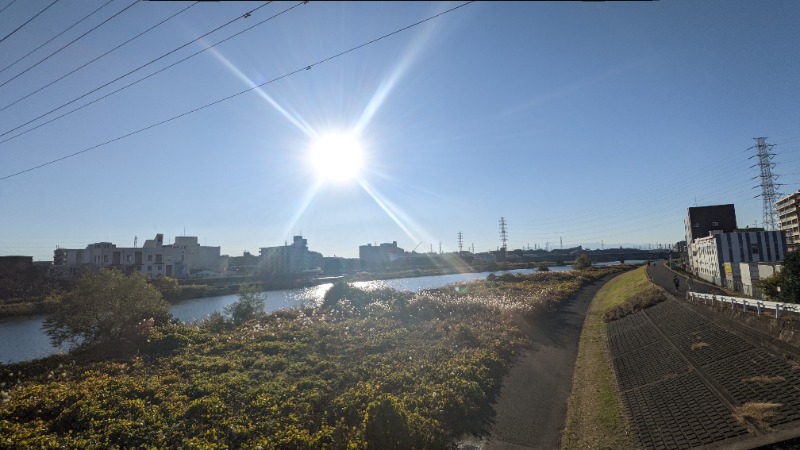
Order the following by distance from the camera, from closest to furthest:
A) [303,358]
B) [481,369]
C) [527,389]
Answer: [527,389] → [481,369] → [303,358]

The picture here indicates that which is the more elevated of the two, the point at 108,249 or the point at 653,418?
the point at 108,249

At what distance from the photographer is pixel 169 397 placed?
623 inches

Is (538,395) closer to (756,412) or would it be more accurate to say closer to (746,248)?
(756,412)

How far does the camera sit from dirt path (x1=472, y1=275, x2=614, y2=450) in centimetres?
1435

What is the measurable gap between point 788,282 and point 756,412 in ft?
63.9

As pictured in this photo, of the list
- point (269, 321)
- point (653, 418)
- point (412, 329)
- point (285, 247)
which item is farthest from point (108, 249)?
point (653, 418)

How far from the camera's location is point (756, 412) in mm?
10406

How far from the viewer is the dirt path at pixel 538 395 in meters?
Result: 14.4

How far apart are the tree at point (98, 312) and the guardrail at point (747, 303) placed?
123 ft

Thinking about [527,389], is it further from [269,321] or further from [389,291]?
[389,291]

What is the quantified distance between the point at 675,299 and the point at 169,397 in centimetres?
3510

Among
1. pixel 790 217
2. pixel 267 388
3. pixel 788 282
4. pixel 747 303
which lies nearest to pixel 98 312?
pixel 267 388

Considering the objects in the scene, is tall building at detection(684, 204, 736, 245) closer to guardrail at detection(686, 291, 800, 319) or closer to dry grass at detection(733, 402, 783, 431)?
guardrail at detection(686, 291, 800, 319)

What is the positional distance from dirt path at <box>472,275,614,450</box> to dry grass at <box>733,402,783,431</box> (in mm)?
5785
